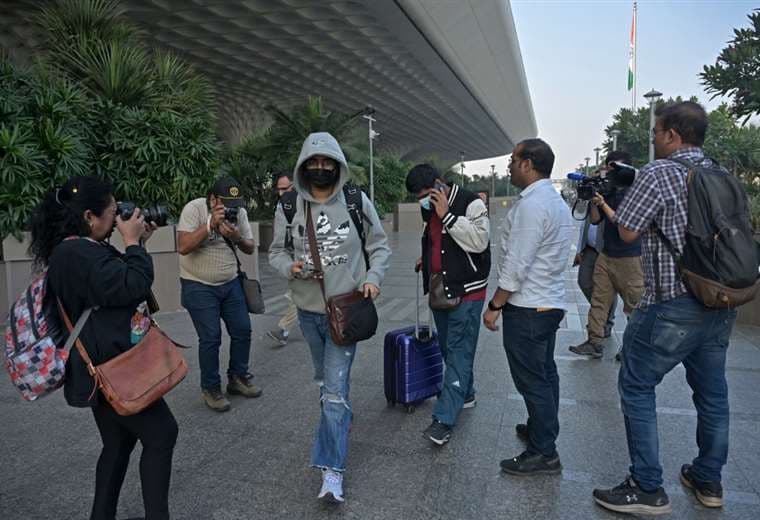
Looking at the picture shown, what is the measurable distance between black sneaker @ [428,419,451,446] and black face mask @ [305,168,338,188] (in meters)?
1.56

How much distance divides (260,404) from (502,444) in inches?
70.8

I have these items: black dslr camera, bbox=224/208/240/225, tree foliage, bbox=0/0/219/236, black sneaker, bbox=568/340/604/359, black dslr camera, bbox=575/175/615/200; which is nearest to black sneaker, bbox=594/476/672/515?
black dslr camera, bbox=575/175/615/200

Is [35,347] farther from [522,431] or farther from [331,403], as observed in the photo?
[522,431]

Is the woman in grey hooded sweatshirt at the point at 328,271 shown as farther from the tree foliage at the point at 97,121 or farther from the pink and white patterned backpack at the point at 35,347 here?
the tree foliage at the point at 97,121

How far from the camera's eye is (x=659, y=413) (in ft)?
12.5

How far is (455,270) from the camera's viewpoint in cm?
332

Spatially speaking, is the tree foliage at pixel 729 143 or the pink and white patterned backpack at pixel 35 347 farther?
the tree foliage at pixel 729 143

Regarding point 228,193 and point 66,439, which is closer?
point 66,439

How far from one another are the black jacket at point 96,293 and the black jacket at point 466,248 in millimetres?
1723

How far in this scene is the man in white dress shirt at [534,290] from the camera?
2861mm

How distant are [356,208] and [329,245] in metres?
0.26

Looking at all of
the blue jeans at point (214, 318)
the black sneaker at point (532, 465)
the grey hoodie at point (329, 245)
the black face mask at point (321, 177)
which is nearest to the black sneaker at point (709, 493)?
the black sneaker at point (532, 465)

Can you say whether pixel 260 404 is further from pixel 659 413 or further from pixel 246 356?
pixel 659 413

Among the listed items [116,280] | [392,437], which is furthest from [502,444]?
[116,280]
